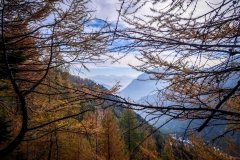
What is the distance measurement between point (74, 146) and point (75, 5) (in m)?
14.7

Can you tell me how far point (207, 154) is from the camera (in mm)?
6000

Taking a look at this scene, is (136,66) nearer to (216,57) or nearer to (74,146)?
(216,57)

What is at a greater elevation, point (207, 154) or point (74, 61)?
point (74, 61)

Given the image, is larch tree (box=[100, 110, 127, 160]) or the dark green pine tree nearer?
larch tree (box=[100, 110, 127, 160])

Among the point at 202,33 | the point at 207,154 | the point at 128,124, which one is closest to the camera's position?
the point at 202,33

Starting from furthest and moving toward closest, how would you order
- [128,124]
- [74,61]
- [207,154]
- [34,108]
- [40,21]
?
1. [128,124]
2. [207,154]
3. [34,108]
4. [40,21]
5. [74,61]

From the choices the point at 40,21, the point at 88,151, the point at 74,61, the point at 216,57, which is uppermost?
the point at 40,21

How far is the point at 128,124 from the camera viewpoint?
3139 centimetres

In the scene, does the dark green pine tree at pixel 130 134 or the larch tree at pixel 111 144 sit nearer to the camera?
the larch tree at pixel 111 144

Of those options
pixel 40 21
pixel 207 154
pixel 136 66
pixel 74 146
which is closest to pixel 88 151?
pixel 74 146

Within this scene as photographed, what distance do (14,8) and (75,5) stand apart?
2.57 feet

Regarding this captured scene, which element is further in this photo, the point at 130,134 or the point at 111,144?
the point at 130,134

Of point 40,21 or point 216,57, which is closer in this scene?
point 216,57

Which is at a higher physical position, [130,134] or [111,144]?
[130,134]
